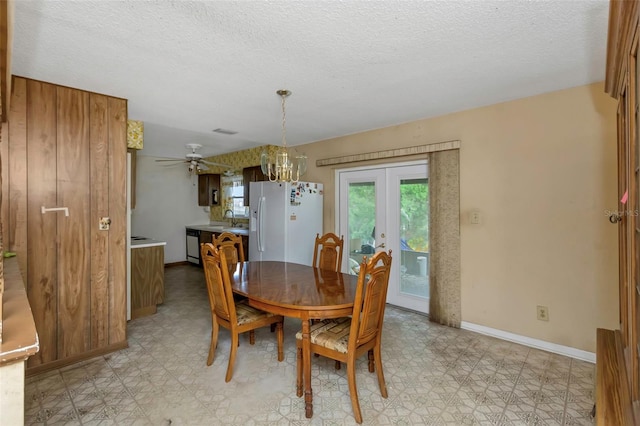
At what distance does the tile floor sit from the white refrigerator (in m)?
1.49

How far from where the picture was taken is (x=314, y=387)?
7.50ft

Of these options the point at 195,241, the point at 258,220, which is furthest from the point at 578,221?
the point at 195,241

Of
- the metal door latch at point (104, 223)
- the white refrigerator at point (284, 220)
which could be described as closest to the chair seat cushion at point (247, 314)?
the metal door latch at point (104, 223)

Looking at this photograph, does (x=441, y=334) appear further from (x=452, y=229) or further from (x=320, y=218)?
(x=320, y=218)

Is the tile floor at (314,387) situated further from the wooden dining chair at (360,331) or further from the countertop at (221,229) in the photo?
the countertop at (221,229)

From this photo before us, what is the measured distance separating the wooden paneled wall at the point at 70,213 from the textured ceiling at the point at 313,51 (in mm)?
249

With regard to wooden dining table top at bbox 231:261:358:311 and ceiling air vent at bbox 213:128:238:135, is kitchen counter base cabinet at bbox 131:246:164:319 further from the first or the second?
ceiling air vent at bbox 213:128:238:135

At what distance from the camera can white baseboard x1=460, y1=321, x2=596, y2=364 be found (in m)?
2.67

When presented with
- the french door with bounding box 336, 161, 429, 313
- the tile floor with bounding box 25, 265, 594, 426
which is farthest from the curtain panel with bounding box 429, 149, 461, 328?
the tile floor with bounding box 25, 265, 594, 426

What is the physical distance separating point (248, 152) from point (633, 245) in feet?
17.2

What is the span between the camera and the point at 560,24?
69.6 inches

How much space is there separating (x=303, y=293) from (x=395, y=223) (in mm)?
2084

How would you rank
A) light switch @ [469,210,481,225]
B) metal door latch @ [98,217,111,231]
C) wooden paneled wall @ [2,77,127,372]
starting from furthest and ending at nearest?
1. light switch @ [469,210,481,225]
2. metal door latch @ [98,217,111,231]
3. wooden paneled wall @ [2,77,127,372]

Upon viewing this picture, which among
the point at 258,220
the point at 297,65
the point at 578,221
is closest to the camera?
the point at 297,65
